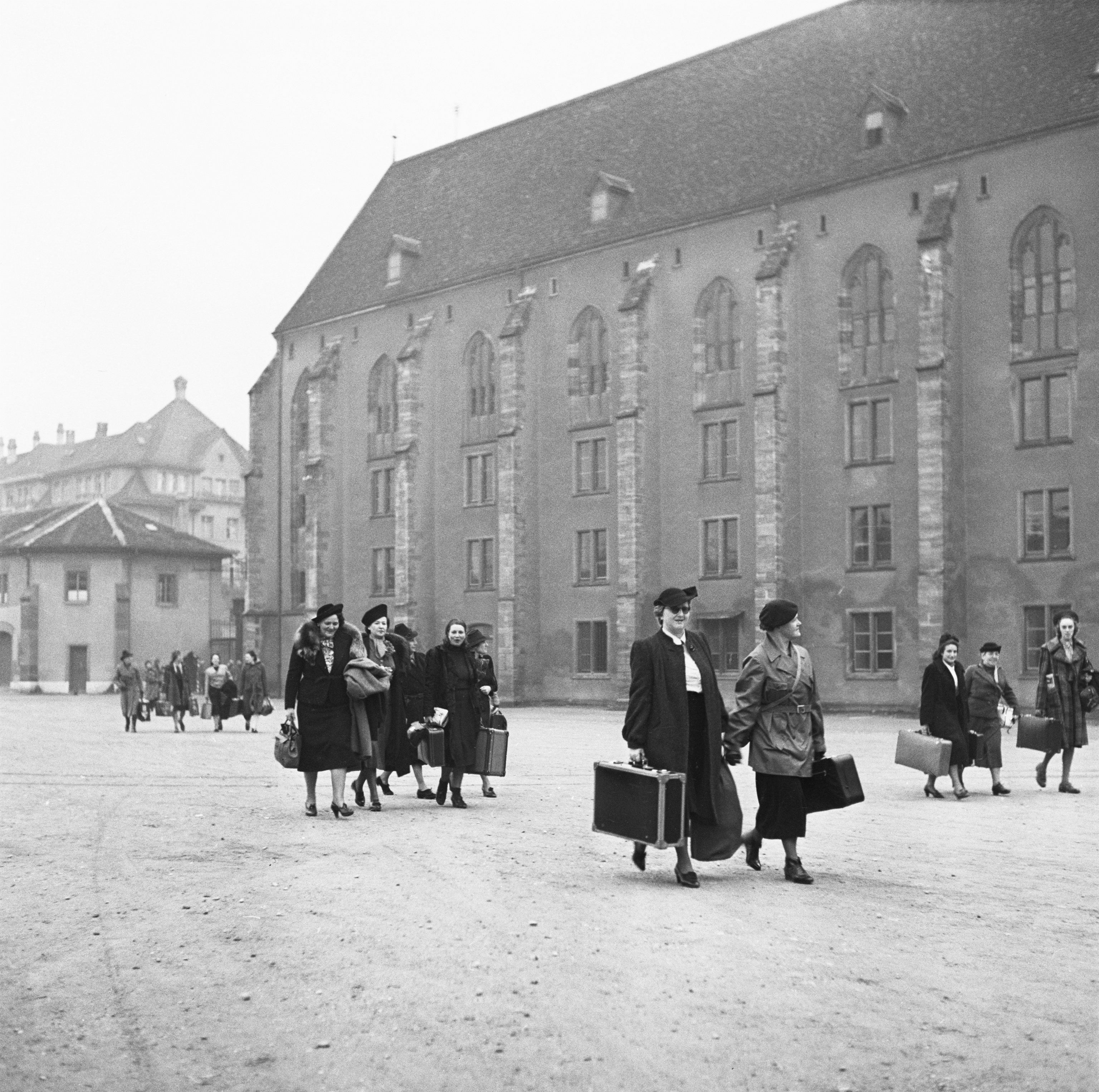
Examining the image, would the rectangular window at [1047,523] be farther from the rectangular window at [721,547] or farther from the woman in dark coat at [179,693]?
the woman in dark coat at [179,693]

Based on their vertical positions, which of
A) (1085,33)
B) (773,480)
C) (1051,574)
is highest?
(1085,33)

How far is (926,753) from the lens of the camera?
16.3 meters

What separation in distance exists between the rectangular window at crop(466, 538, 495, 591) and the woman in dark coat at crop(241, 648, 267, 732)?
16.3 meters

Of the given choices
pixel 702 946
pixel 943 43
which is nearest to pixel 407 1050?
pixel 702 946

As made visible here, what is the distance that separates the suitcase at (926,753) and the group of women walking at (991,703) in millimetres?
198

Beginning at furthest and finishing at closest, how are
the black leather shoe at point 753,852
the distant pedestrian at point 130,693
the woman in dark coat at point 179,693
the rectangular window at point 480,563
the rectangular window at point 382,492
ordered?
1. the rectangular window at point 382,492
2. the rectangular window at point 480,563
3. the distant pedestrian at point 130,693
4. the woman in dark coat at point 179,693
5. the black leather shoe at point 753,852

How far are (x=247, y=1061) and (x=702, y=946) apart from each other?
9.13 feet

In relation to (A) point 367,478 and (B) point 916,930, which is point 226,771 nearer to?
(B) point 916,930

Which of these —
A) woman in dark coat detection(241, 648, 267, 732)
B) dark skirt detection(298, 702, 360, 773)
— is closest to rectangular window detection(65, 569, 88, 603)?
woman in dark coat detection(241, 648, 267, 732)

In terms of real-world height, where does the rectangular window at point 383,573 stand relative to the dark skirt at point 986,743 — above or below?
above

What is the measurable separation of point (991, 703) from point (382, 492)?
4027 cm

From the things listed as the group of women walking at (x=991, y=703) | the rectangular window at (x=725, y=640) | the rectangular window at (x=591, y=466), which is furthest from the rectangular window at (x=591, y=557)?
the group of women walking at (x=991, y=703)

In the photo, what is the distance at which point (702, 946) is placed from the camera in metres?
7.93

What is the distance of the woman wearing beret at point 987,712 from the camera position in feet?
56.7
